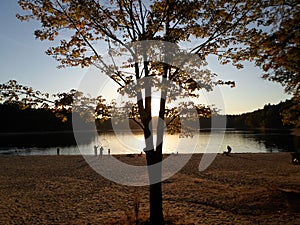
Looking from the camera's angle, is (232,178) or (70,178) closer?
(232,178)

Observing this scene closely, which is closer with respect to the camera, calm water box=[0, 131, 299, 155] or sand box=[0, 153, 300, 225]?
sand box=[0, 153, 300, 225]

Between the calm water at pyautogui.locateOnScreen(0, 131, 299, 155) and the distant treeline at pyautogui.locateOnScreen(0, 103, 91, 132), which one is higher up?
the distant treeline at pyautogui.locateOnScreen(0, 103, 91, 132)

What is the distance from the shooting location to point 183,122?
9195mm

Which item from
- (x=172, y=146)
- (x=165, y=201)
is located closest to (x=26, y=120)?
(x=172, y=146)

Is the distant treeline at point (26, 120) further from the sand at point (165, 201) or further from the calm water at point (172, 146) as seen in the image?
the sand at point (165, 201)

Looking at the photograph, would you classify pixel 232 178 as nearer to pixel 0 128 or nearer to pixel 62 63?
pixel 62 63

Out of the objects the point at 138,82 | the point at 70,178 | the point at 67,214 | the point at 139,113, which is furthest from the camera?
the point at 70,178

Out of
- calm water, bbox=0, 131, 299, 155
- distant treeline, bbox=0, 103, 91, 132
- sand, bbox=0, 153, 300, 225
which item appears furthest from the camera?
distant treeline, bbox=0, 103, 91, 132

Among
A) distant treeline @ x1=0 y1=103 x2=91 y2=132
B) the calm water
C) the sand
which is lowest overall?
the calm water

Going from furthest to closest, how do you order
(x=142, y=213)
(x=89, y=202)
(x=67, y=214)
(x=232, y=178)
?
1. (x=232, y=178)
2. (x=89, y=202)
3. (x=67, y=214)
4. (x=142, y=213)

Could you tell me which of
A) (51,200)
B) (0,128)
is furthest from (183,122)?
(0,128)

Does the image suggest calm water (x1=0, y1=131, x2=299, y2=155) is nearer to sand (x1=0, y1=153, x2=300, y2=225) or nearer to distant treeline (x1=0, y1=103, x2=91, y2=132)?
distant treeline (x1=0, y1=103, x2=91, y2=132)

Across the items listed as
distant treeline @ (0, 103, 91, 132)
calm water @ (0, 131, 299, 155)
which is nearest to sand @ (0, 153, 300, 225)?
calm water @ (0, 131, 299, 155)

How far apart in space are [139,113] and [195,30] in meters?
3.09
